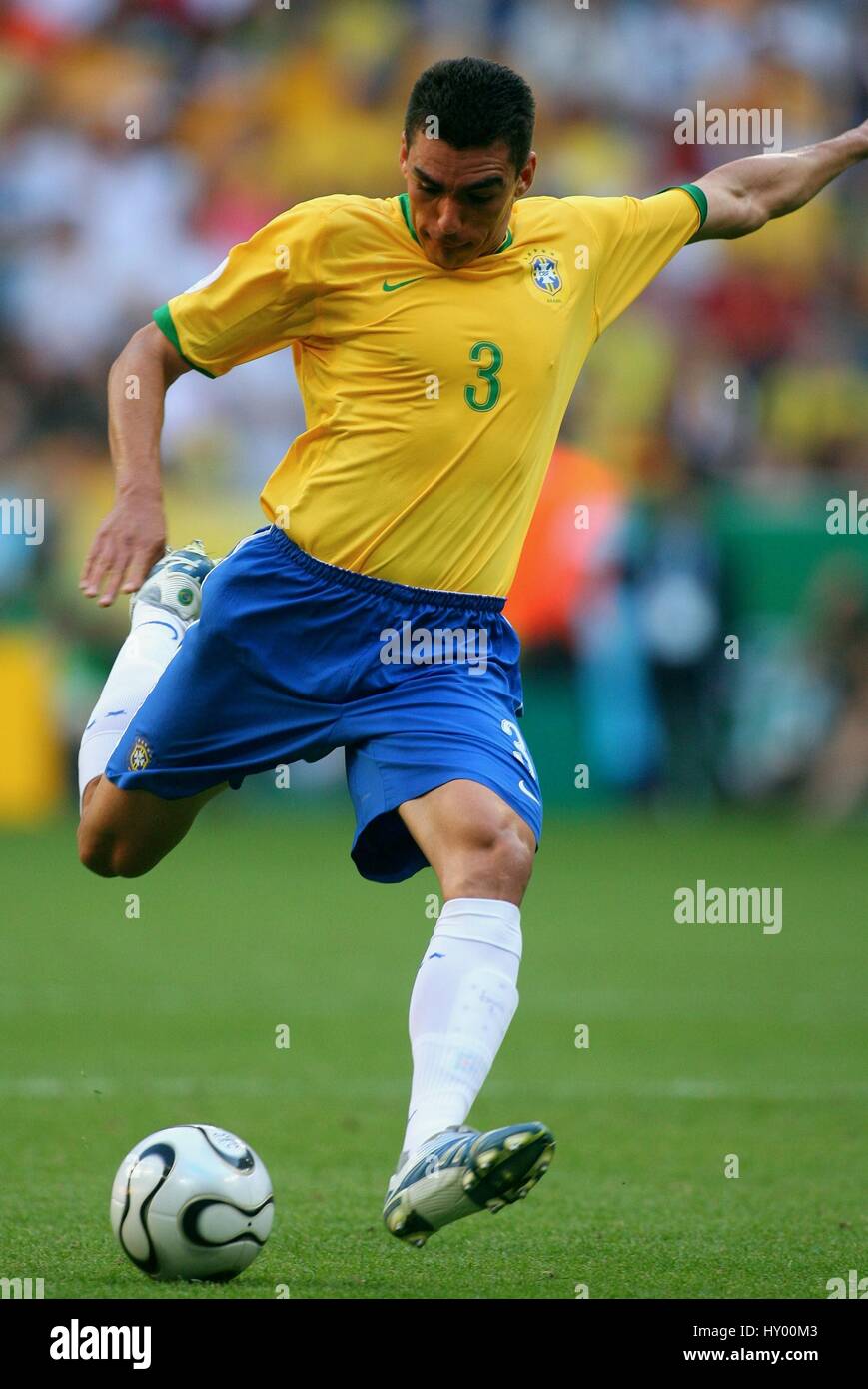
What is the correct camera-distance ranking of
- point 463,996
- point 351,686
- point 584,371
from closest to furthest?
point 463,996 → point 351,686 → point 584,371

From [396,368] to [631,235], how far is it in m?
0.84

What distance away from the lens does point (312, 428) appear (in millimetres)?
4844

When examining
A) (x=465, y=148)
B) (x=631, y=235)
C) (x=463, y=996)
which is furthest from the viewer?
(x=631, y=235)

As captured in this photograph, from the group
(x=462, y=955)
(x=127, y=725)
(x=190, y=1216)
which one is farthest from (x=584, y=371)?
(x=190, y=1216)

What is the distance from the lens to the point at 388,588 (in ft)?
15.5

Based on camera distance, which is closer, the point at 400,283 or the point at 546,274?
the point at 400,283

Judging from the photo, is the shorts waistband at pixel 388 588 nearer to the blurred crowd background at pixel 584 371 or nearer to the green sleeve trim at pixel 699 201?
the green sleeve trim at pixel 699 201

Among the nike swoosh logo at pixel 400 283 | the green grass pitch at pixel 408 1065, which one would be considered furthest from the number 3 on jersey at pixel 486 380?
the green grass pitch at pixel 408 1065

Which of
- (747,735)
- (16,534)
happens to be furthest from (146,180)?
(747,735)

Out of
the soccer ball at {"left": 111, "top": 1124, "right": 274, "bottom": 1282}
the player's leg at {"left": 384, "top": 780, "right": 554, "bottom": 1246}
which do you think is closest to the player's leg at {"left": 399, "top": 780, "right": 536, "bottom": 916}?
the player's leg at {"left": 384, "top": 780, "right": 554, "bottom": 1246}

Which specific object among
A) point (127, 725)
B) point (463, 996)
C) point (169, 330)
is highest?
point (169, 330)

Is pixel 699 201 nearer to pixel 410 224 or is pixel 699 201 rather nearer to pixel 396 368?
pixel 410 224

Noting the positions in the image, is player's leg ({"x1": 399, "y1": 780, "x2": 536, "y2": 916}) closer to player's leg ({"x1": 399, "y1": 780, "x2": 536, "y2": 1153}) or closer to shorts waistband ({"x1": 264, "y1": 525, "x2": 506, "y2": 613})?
player's leg ({"x1": 399, "y1": 780, "x2": 536, "y2": 1153})

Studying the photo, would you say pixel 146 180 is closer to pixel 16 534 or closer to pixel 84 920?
pixel 16 534
